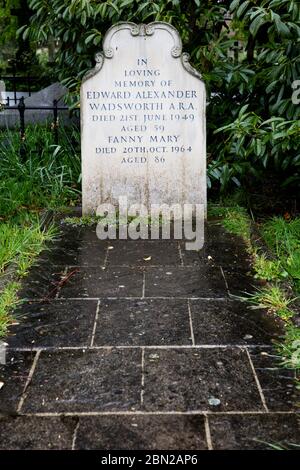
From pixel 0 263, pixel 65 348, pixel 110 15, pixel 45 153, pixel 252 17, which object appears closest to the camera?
pixel 65 348

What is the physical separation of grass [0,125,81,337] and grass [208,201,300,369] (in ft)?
5.01

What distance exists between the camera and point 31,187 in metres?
6.73

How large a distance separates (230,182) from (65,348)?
334cm

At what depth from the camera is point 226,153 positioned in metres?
6.37

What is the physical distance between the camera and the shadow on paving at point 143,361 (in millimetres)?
2922

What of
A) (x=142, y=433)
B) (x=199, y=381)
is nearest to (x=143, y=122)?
(x=199, y=381)

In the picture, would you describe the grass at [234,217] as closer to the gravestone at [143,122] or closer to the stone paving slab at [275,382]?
the gravestone at [143,122]

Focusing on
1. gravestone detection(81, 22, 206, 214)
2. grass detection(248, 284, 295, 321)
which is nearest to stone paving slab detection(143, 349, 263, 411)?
grass detection(248, 284, 295, 321)

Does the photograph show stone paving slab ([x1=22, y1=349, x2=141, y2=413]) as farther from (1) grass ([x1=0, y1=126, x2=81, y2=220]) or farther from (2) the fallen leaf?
(1) grass ([x1=0, y1=126, x2=81, y2=220])

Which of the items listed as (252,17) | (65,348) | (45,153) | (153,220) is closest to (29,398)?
(65,348)

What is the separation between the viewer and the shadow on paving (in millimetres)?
2922

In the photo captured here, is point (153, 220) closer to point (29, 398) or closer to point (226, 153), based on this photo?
point (226, 153)

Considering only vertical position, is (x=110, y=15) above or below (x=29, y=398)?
above

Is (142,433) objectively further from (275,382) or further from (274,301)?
(274,301)
